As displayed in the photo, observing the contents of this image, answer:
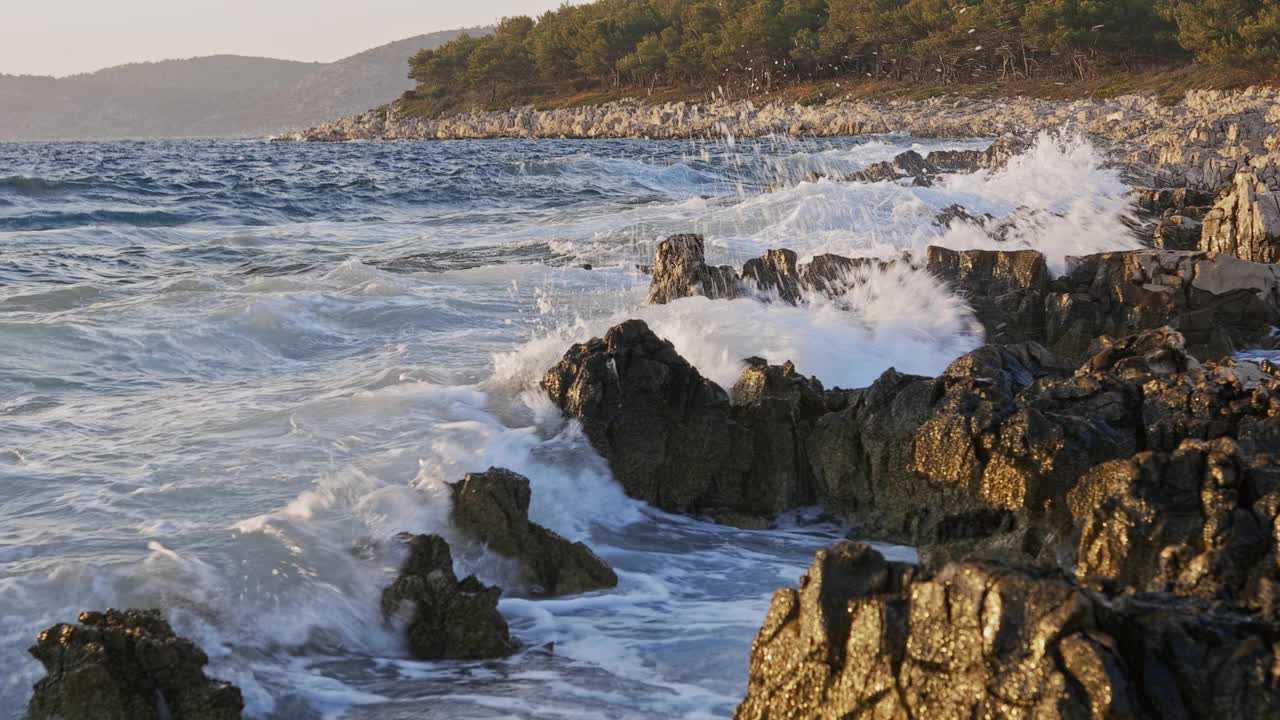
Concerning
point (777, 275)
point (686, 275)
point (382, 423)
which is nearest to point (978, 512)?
point (382, 423)

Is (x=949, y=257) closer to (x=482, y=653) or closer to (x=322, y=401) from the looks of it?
(x=322, y=401)

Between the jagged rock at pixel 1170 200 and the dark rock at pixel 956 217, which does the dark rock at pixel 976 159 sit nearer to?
the jagged rock at pixel 1170 200

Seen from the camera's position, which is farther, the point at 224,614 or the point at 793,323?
the point at 793,323

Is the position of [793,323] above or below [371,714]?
above

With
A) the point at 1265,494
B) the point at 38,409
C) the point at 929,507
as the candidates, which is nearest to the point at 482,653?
the point at 929,507

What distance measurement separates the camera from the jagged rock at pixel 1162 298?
27.2 ft

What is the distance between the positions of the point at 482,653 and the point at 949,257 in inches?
240

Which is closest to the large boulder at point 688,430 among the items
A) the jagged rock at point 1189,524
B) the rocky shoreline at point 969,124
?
the jagged rock at point 1189,524

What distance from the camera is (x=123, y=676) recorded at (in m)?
3.49

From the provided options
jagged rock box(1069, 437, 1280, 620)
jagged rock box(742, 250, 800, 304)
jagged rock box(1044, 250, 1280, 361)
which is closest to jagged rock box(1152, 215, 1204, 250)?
jagged rock box(1044, 250, 1280, 361)

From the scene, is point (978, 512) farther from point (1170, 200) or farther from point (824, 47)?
point (824, 47)

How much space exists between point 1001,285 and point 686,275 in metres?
2.41

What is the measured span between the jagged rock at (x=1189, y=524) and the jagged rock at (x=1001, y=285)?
4.66 meters

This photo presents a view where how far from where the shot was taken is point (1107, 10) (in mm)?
64188
